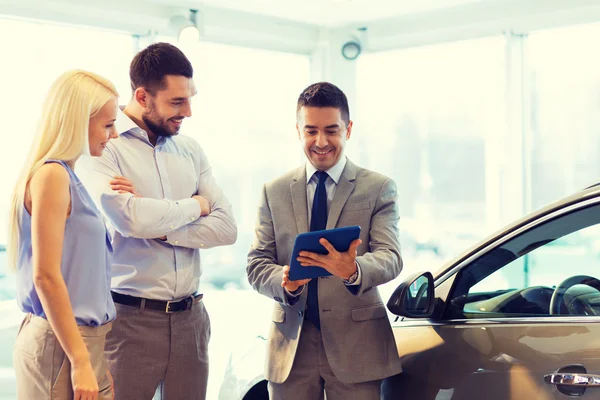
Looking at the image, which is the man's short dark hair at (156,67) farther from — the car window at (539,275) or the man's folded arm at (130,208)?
the car window at (539,275)

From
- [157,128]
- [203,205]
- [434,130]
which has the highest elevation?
[434,130]

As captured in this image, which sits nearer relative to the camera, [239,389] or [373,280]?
[373,280]

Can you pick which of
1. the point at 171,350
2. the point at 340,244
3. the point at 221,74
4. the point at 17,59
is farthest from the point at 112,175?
the point at 221,74

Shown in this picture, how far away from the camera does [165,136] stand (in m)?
2.47

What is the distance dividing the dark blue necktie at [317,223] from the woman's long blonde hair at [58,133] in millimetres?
743

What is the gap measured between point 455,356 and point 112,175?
1.22 m

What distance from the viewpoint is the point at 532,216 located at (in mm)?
2041

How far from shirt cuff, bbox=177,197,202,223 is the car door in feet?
2.60

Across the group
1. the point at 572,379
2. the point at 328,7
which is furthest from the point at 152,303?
the point at 328,7

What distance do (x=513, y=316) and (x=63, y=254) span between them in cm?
125

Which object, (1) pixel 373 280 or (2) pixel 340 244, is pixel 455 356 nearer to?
(1) pixel 373 280

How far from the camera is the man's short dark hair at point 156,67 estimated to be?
2396 millimetres

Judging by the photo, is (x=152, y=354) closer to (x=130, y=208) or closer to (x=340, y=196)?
(x=130, y=208)

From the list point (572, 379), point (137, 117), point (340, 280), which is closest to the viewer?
point (572, 379)
